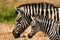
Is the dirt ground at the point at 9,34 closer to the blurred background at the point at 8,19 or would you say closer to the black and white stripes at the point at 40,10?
the blurred background at the point at 8,19

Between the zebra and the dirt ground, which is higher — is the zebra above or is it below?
above

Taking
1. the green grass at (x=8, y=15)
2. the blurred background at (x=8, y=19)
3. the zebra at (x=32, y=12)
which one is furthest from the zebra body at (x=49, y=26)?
the green grass at (x=8, y=15)

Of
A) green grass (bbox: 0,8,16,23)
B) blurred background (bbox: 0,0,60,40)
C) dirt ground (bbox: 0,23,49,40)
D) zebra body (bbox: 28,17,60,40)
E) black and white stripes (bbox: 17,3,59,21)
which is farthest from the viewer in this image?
green grass (bbox: 0,8,16,23)

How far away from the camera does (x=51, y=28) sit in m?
7.25

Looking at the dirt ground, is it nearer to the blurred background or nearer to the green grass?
the blurred background

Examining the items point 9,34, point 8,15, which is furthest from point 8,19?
point 9,34

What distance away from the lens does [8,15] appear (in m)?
12.7

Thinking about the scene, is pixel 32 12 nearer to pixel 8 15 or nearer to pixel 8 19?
pixel 8 19

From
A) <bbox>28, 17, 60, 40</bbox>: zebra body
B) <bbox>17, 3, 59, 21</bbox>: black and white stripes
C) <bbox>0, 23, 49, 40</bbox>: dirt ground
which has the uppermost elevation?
<bbox>17, 3, 59, 21</bbox>: black and white stripes

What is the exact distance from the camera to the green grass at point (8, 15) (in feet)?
40.4

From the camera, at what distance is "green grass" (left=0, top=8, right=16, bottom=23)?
1232 centimetres

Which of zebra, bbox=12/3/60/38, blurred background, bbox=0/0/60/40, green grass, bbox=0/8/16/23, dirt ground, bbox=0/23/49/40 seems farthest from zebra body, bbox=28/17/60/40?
green grass, bbox=0/8/16/23

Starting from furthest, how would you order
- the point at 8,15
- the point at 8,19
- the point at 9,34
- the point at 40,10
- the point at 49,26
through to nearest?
the point at 8,15, the point at 8,19, the point at 9,34, the point at 40,10, the point at 49,26

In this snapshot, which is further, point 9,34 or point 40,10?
point 9,34
